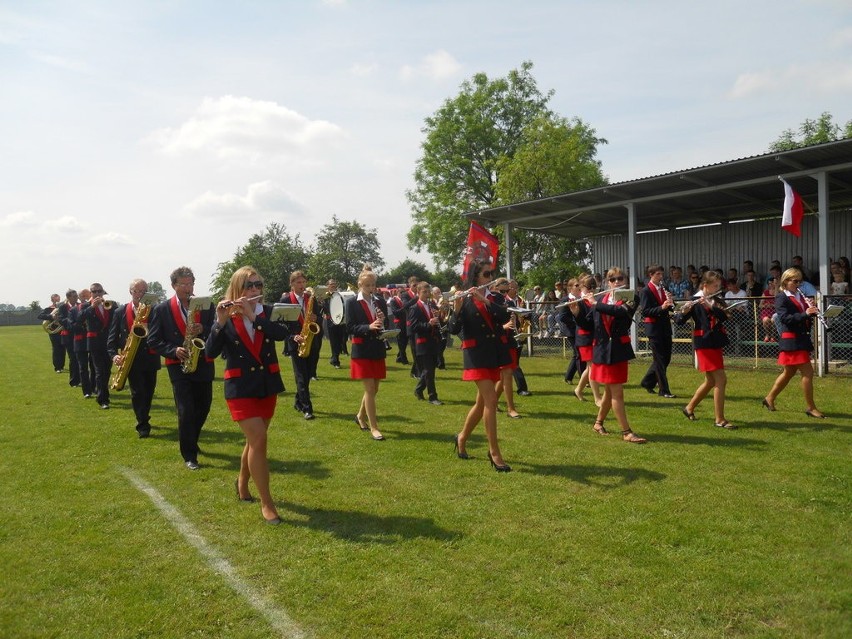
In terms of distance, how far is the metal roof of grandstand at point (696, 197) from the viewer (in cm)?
1392

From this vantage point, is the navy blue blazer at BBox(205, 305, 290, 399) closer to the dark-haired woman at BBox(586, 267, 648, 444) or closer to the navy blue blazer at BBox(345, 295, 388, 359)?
the navy blue blazer at BBox(345, 295, 388, 359)

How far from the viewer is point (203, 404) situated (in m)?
7.41

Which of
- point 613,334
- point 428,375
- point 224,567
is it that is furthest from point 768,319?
point 224,567

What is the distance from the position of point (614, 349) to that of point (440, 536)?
3.88m

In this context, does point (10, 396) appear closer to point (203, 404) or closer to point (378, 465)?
point (203, 404)

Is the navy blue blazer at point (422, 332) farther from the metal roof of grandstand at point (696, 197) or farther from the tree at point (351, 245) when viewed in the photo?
the tree at point (351, 245)

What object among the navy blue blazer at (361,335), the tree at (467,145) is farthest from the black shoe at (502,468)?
the tree at (467,145)

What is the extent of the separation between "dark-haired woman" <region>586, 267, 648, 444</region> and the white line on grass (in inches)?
195

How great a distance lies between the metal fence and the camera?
1295 centimetres

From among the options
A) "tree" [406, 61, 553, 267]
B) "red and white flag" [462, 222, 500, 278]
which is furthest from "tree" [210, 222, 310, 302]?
"red and white flag" [462, 222, 500, 278]

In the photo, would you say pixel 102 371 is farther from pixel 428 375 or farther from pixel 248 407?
pixel 248 407

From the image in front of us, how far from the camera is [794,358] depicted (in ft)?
29.2

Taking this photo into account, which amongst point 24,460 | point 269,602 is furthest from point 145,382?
point 269,602

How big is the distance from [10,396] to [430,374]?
29.4ft
